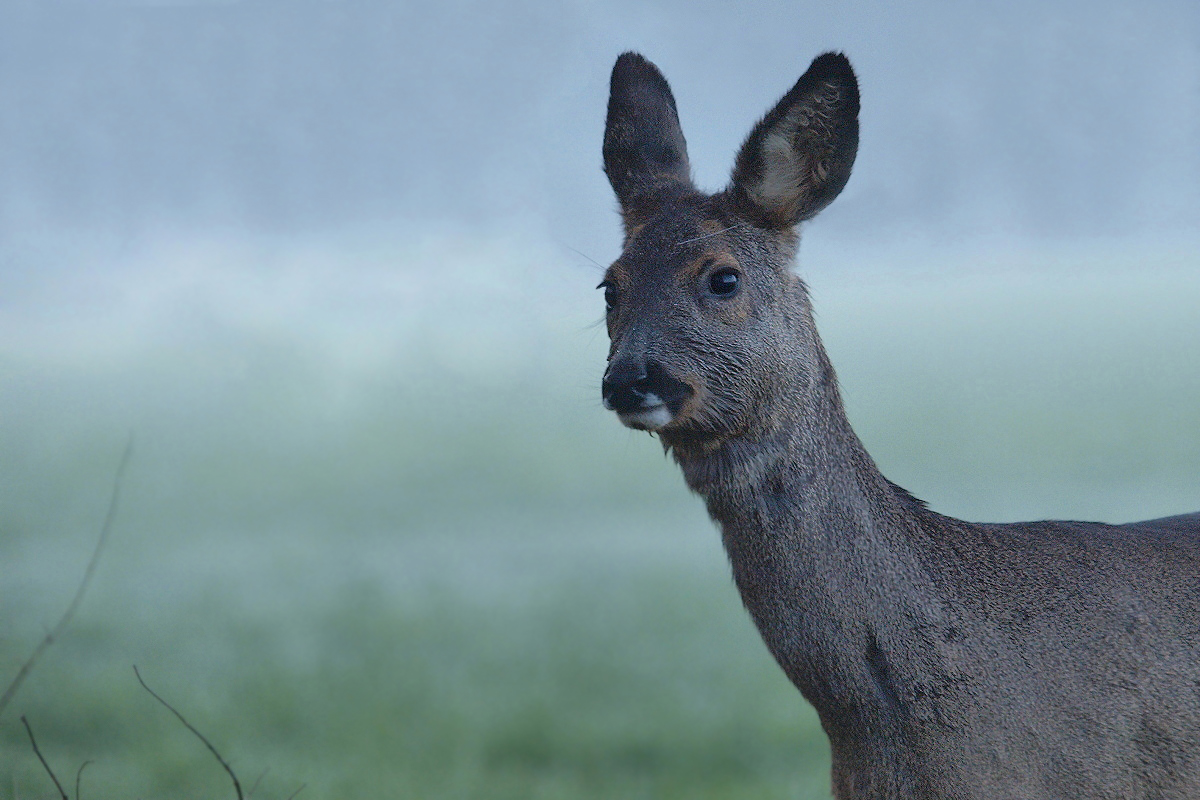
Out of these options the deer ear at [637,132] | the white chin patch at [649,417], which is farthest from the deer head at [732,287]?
the deer ear at [637,132]

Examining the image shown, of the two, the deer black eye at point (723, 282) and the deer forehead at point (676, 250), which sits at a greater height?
the deer forehead at point (676, 250)

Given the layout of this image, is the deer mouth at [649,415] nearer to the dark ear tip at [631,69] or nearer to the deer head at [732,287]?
the deer head at [732,287]

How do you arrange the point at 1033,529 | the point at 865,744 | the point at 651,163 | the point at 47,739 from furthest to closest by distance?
the point at 47,739 → the point at 651,163 → the point at 1033,529 → the point at 865,744

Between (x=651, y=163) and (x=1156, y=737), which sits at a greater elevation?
(x=651, y=163)

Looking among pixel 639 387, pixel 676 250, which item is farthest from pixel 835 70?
pixel 639 387

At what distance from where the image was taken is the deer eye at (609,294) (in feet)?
12.1

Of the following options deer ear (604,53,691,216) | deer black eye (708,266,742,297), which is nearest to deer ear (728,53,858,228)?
deer black eye (708,266,742,297)

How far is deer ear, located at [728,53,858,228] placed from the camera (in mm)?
3447

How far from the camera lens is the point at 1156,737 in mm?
3271

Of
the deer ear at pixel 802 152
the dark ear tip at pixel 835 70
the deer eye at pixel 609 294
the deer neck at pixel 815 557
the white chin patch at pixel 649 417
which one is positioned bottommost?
the deer neck at pixel 815 557

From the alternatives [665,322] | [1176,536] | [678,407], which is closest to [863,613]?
[678,407]

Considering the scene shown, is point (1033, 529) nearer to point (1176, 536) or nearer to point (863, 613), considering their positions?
point (1176, 536)

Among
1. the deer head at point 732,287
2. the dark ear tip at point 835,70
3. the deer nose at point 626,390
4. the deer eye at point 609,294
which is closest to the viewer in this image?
the deer nose at point 626,390

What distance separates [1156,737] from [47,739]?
5.54 metres
